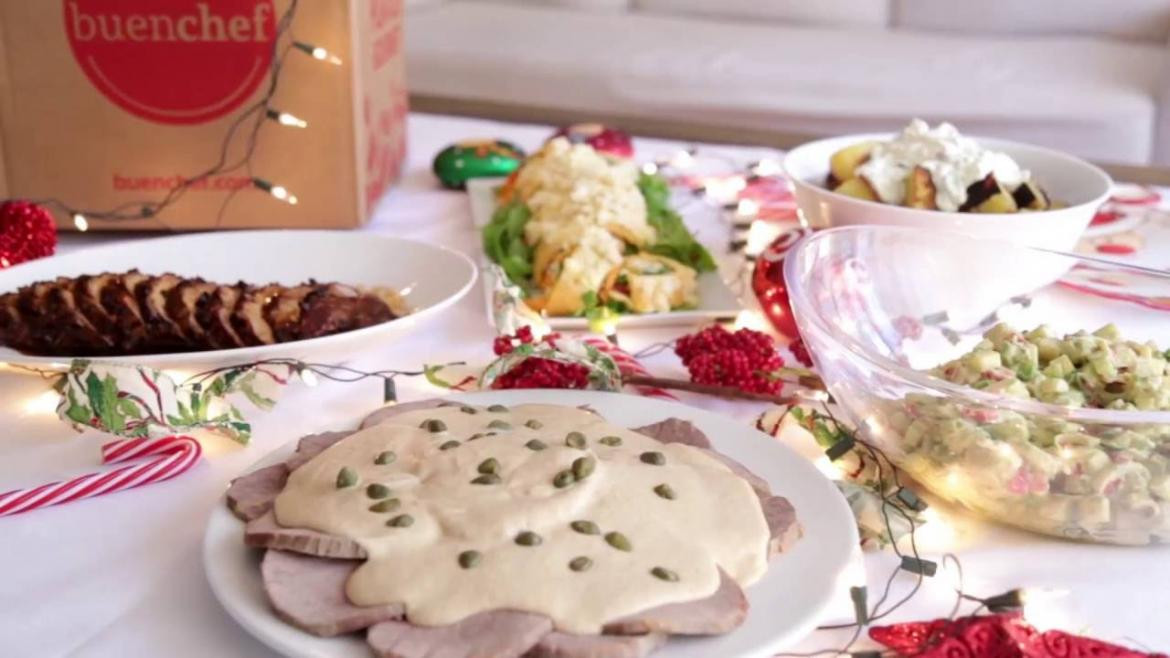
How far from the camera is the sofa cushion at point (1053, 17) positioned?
121 inches

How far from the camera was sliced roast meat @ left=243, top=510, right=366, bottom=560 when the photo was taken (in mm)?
662

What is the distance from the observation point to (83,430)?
3.08ft

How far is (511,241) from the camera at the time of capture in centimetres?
135

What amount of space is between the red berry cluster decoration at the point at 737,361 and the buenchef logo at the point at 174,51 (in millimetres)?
657

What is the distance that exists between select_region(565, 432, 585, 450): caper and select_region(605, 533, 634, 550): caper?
0.11m

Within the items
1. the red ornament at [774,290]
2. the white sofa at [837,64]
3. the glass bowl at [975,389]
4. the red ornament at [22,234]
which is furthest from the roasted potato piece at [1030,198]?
the white sofa at [837,64]

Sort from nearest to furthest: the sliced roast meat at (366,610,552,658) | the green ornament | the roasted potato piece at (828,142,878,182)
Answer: the sliced roast meat at (366,610,552,658)
the roasted potato piece at (828,142,878,182)
the green ornament

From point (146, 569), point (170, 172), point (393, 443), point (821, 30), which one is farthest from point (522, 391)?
point (821, 30)

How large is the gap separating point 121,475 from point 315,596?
0.94 ft

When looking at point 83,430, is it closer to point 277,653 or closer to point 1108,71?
point 277,653

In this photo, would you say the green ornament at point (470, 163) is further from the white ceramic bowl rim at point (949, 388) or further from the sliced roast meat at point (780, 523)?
the sliced roast meat at point (780, 523)

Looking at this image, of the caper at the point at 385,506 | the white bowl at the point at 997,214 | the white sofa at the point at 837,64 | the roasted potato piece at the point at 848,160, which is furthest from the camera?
the white sofa at the point at 837,64

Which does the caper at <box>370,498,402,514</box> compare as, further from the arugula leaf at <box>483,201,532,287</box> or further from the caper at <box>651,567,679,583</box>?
the arugula leaf at <box>483,201,532,287</box>

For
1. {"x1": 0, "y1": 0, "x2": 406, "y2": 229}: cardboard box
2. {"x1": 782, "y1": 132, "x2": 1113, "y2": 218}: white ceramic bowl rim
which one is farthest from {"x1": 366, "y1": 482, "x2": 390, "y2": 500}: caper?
{"x1": 0, "y1": 0, "x2": 406, "y2": 229}: cardboard box
